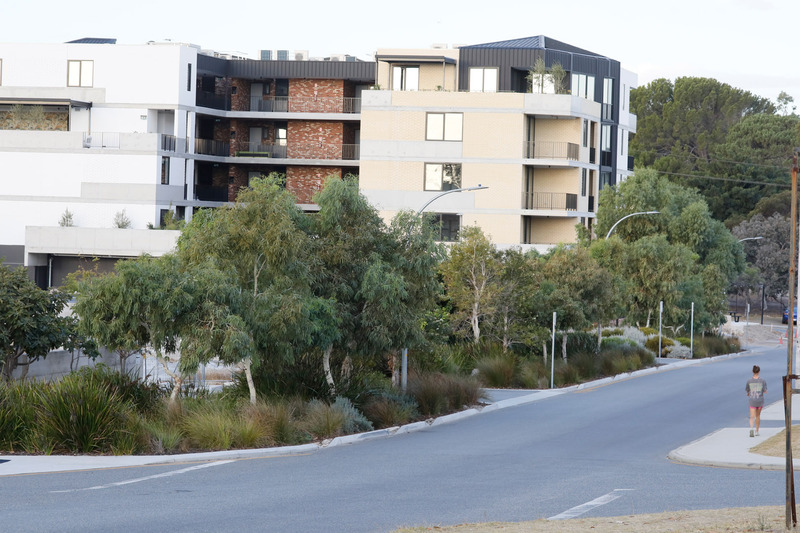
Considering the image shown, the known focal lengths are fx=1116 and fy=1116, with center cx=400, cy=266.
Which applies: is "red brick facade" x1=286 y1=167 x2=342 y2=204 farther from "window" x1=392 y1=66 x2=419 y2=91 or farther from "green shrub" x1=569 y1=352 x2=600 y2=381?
"green shrub" x1=569 y1=352 x2=600 y2=381

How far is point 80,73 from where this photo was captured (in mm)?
67000

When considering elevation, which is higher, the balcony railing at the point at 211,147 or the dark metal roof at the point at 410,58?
the dark metal roof at the point at 410,58

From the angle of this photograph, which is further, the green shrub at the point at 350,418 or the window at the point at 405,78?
A: the window at the point at 405,78

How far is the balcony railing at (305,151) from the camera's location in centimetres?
7125

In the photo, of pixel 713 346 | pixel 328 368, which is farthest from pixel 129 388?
pixel 713 346

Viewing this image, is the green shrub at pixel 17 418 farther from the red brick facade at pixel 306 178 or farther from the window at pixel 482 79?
the red brick facade at pixel 306 178

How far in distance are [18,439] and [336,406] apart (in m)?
6.44

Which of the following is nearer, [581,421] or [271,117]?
[581,421]

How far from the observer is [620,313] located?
151ft

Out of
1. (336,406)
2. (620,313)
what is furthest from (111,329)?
(620,313)

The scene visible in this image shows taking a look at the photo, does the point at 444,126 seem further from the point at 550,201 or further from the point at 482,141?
the point at 550,201

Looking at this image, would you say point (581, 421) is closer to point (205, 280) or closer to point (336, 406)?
point (336, 406)

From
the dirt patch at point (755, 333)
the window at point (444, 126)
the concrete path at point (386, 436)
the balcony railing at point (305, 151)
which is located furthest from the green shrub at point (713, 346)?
the concrete path at point (386, 436)

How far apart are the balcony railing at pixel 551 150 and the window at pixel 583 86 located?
625 cm
